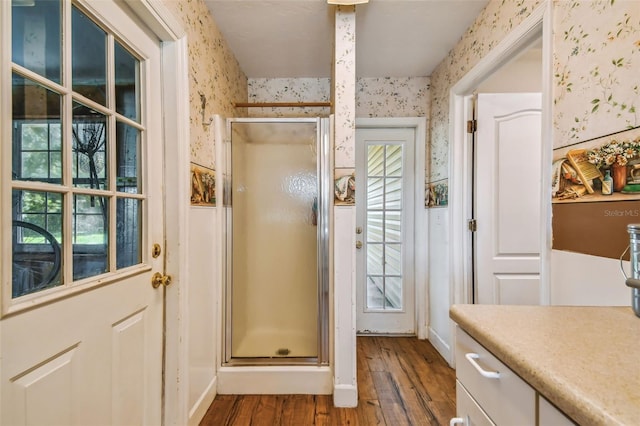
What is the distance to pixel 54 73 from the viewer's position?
2.69 ft

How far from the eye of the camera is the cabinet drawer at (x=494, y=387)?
548 millimetres

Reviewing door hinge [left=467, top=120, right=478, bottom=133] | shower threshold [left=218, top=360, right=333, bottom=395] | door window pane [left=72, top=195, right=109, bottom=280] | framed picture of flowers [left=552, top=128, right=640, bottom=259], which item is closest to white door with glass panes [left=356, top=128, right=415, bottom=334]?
door hinge [left=467, top=120, right=478, bottom=133]

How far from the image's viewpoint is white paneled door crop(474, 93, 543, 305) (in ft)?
6.76

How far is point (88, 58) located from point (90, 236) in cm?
59

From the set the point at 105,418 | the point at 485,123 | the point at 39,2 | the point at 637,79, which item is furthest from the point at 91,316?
the point at 485,123

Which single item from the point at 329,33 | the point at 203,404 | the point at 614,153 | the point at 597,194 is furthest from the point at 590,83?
the point at 203,404

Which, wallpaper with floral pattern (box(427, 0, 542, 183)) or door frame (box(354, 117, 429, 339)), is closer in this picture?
wallpaper with floral pattern (box(427, 0, 542, 183))

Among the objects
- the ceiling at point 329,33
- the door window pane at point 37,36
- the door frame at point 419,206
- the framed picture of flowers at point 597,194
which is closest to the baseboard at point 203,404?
the door window pane at point 37,36

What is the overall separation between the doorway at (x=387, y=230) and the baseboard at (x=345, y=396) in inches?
41.6

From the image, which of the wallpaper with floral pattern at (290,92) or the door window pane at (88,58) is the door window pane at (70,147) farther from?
the wallpaper with floral pattern at (290,92)

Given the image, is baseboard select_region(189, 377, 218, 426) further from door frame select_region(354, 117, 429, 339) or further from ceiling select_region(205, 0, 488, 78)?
ceiling select_region(205, 0, 488, 78)

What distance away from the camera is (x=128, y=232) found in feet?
3.72

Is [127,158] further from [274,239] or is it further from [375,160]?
[375,160]

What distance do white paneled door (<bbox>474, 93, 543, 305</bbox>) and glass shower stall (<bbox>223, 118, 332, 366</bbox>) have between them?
120 centimetres
